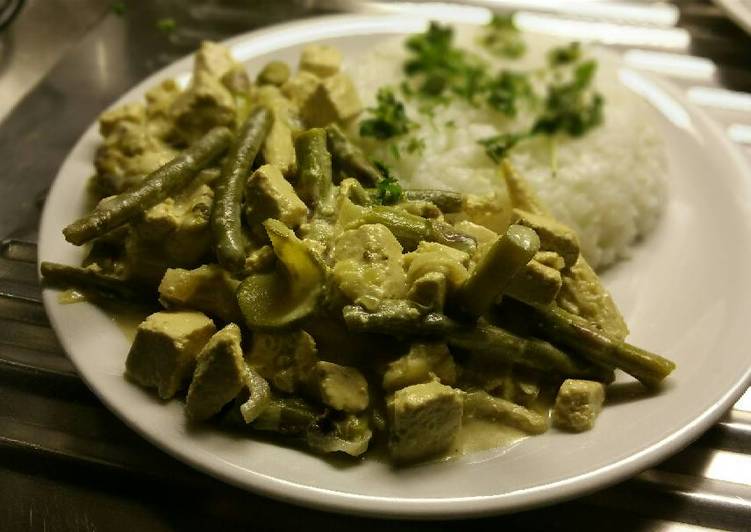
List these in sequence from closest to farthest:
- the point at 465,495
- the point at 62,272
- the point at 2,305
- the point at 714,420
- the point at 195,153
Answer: the point at 465,495, the point at 714,420, the point at 62,272, the point at 195,153, the point at 2,305

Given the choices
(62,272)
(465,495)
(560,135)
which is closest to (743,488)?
(465,495)

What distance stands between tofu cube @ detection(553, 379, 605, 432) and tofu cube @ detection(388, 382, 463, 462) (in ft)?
1.05

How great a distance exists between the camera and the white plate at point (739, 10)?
4.08 m

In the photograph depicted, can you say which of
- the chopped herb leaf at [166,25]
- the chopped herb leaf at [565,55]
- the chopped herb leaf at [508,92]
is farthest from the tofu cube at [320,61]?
the chopped herb leaf at [166,25]

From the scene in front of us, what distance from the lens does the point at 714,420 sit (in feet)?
6.99

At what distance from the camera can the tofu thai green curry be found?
2094 millimetres

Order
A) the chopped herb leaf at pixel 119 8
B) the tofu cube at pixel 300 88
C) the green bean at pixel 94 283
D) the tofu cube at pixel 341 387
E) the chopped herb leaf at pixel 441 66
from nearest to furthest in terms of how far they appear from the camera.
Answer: the tofu cube at pixel 341 387 → the green bean at pixel 94 283 → the tofu cube at pixel 300 88 → the chopped herb leaf at pixel 441 66 → the chopped herb leaf at pixel 119 8

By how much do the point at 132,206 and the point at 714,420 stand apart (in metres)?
1.84

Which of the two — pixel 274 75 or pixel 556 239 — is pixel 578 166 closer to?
pixel 556 239

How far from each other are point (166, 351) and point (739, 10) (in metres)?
3.65

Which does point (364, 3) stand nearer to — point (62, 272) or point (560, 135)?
point (560, 135)

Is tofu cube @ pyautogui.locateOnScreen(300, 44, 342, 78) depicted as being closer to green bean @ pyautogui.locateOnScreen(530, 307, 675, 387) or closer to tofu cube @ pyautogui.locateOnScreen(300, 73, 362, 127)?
tofu cube @ pyautogui.locateOnScreen(300, 73, 362, 127)

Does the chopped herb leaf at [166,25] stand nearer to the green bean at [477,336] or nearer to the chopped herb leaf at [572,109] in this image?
the chopped herb leaf at [572,109]

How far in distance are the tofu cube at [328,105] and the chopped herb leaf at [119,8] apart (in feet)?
7.36
